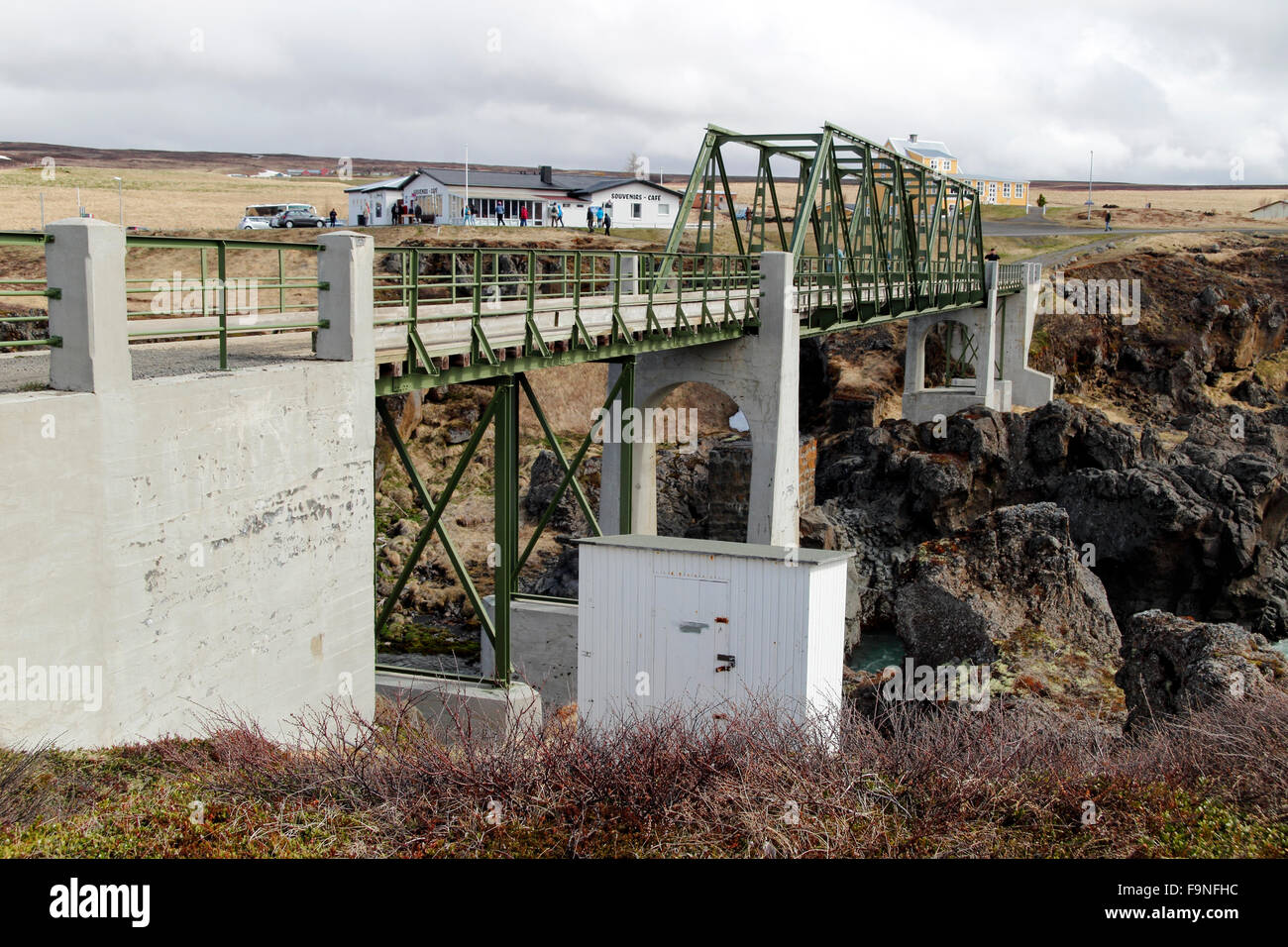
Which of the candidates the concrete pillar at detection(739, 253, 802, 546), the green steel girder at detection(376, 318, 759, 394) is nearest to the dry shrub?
the green steel girder at detection(376, 318, 759, 394)

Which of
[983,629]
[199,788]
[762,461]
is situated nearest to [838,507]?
[762,461]

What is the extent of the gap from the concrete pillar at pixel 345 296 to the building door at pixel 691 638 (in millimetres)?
4172

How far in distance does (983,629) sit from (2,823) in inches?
564

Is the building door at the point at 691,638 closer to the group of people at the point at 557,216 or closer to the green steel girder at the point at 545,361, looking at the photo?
the green steel girder at the point at 545,361

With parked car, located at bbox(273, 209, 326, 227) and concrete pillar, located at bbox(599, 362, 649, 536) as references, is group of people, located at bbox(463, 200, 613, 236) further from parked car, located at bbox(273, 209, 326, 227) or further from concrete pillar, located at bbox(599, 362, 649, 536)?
concrete pillar, located at bbox(599, 362, 649, 536)

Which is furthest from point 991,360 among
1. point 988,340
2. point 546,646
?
point 546,646

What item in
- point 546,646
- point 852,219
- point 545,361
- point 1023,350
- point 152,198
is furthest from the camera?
point 152,198

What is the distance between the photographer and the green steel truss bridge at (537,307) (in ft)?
41.5

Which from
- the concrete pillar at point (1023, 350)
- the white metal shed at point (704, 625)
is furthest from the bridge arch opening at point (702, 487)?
the concrete pillar at point (1023, 350)

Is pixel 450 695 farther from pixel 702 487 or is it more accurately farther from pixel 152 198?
pixel 152 198

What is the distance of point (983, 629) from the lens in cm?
1839

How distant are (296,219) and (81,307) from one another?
177 ft

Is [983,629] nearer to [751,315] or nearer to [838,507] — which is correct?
[751,315]

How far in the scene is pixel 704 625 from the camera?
43.2 ft
